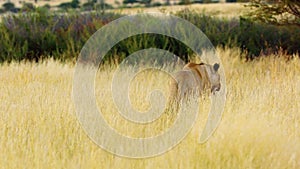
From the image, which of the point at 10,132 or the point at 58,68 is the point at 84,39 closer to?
the point at 58,68

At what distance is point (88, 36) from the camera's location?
408 inches

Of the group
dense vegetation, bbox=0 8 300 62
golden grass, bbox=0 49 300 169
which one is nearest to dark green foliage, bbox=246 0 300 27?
dense vegetation, bbox=0 8 300 62

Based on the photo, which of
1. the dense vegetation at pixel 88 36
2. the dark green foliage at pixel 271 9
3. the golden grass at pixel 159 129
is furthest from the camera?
the dense vegetation at pixel 88 36

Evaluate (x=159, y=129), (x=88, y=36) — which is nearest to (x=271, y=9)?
(x=88, y=36)

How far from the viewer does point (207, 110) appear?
4605 mm

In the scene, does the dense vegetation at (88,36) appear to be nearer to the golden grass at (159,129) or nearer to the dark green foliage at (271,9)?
the dark green foliage at (271,9)

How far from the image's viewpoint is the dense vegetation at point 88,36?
10.1 meters

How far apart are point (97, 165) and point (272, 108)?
2103mm

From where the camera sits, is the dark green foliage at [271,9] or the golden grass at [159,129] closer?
the golden grass at [159,129]

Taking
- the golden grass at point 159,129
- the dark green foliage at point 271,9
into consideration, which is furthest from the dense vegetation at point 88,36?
the golden grass at point 159,129

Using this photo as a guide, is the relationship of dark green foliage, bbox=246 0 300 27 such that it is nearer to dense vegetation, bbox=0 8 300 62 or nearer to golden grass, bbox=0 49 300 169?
dense vegetation, bbox=0 8 300 62

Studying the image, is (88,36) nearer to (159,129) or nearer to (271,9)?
(271,9)

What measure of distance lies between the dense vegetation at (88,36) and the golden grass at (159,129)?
4.11 meters

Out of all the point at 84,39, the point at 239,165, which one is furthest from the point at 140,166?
the point at 84,39
